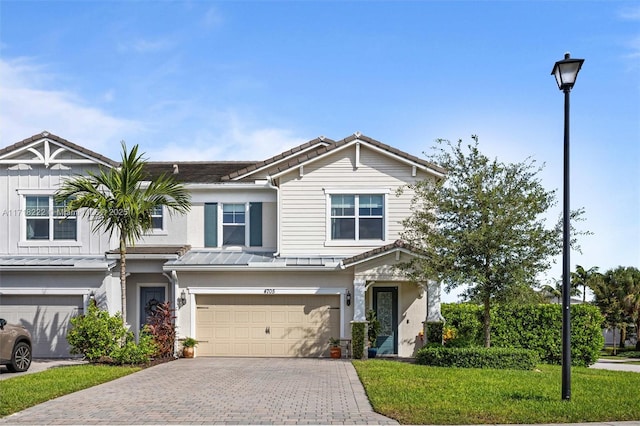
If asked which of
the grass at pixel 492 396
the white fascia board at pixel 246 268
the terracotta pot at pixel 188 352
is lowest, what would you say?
the terracotta pot at pixel 188 352

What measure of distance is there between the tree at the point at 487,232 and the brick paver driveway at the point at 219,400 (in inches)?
177

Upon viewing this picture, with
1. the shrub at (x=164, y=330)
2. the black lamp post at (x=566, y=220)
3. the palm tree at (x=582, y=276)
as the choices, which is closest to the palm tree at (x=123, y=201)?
the shrub at (x=164, y=330)

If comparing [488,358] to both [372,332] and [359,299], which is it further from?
[359,299]

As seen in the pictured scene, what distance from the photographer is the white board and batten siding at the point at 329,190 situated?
22844mm

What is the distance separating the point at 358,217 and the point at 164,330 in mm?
7344

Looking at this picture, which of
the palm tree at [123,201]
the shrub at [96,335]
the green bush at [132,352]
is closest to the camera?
the green bush at [132,352]

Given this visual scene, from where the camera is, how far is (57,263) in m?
22.4

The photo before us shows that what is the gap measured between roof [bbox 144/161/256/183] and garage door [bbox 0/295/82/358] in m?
5.48

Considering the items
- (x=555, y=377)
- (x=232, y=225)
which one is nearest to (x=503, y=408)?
(x=555, y=377)

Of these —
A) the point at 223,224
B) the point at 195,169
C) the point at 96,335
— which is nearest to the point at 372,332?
the point at 223,224

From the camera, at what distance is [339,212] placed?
23.0m

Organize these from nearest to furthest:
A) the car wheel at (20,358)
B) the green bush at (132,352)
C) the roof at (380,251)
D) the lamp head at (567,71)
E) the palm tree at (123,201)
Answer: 1. the lamp head at (567,71)
2. the car wheel at (20,358)
3. the green bush at (132,352)
4. the palm tree at (123,201)
5. the roof at (380,251)

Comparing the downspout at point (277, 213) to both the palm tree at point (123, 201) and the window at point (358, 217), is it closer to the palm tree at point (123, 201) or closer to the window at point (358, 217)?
the window at point (358, 217)

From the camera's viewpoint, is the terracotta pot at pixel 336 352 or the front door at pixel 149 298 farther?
the front door at pixel 149 298
